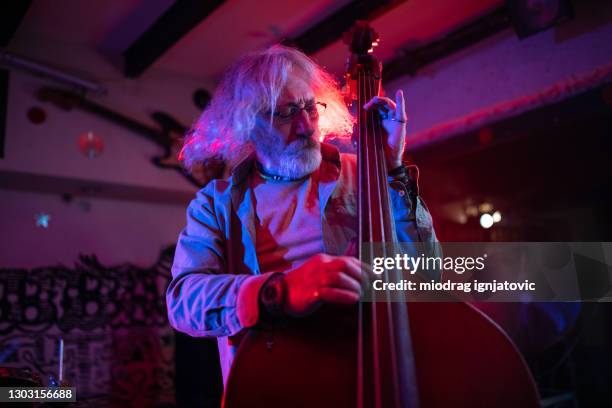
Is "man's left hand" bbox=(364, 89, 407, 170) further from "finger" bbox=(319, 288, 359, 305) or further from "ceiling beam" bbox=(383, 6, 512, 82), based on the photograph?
"ceiling beam" bbox=(383, 6, 512, 82)

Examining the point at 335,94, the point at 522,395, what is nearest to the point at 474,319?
the point at 522,395

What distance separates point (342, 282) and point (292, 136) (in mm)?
601

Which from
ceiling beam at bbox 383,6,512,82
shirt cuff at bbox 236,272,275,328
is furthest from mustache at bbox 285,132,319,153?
ceiling beam at bbox 383,6,512,82

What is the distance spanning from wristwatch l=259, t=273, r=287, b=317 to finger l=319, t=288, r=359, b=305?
104 millimetres

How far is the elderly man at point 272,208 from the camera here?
2.98ft

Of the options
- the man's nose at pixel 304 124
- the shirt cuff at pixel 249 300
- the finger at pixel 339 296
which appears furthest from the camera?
the man's nose at pixel 304 124

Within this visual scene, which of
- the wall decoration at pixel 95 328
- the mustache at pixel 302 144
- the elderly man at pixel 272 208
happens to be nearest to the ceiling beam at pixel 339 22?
the elderly man at pixel 272 208

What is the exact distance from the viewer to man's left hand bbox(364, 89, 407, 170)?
3.38ft

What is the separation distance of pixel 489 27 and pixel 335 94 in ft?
7.35

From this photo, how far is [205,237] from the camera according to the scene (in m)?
1.16

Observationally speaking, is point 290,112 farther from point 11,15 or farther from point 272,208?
point 11,15

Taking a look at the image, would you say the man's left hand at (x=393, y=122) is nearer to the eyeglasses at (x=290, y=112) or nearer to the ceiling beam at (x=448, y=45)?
the eyeglasses at (x=290, y=112)

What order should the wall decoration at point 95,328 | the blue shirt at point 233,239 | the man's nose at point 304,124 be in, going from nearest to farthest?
the blue shirt at point 233,239
the man's nose at point 304,124
the wall decoration at point 95,328

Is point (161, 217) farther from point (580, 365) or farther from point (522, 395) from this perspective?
point (522, 395)
